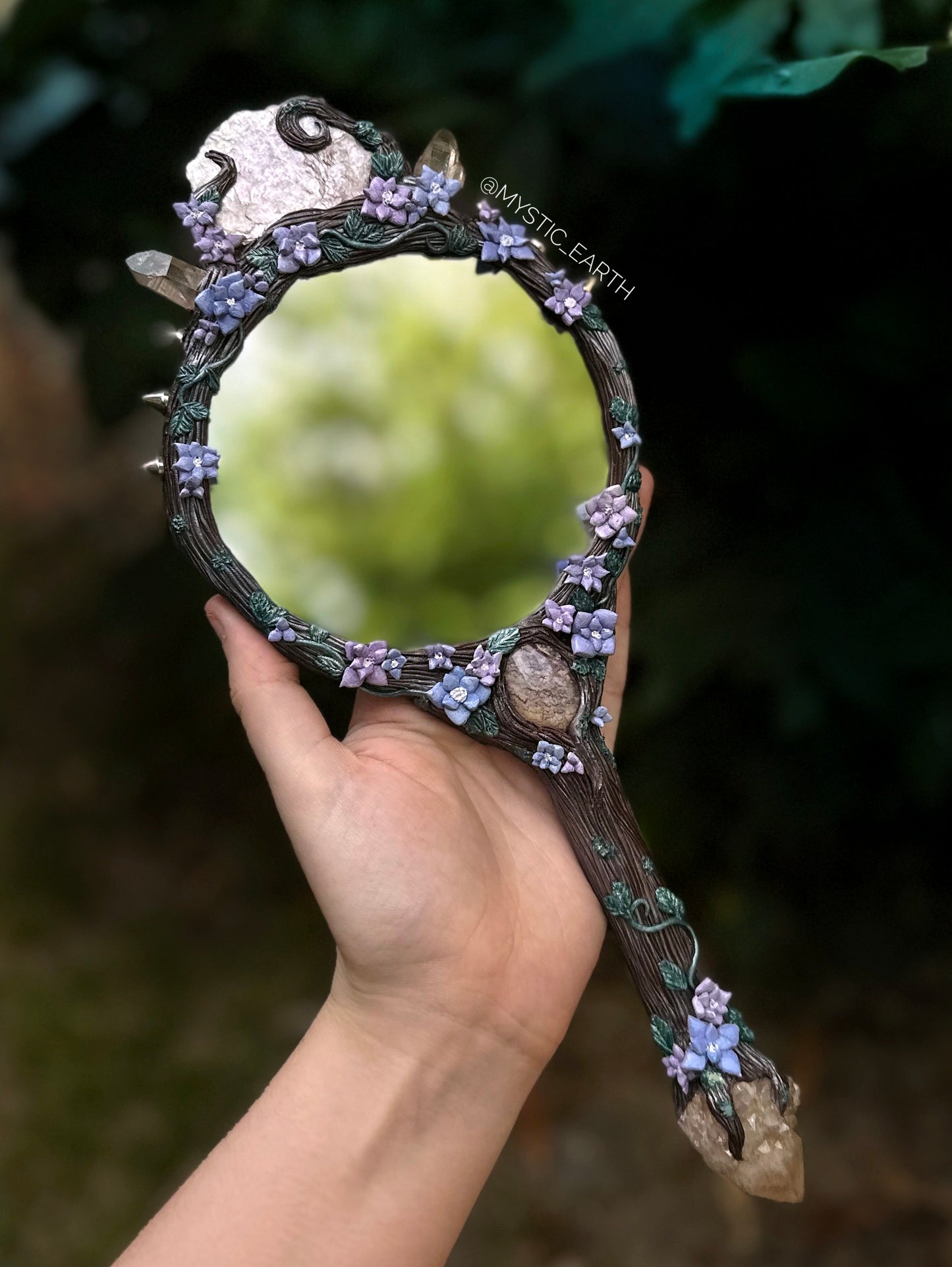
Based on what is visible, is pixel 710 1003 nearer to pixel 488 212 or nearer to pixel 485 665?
pixel 485 665

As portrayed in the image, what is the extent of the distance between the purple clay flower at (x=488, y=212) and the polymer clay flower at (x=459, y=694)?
555mm

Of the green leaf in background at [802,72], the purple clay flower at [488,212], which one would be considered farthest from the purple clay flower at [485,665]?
the green leaf in background at [802,72]

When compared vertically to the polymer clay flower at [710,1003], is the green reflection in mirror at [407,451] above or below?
above

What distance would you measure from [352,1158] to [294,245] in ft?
3.49

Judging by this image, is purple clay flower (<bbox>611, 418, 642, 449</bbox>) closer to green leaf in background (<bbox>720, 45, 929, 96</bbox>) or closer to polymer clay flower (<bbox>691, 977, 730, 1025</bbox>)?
green leaf in background (<bbox>720, 45, 929, 96</bbox>)

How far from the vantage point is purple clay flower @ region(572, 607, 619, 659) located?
133cm

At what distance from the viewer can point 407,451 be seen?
4.42 feet

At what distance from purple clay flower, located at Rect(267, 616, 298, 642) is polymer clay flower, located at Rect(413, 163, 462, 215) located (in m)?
0.52

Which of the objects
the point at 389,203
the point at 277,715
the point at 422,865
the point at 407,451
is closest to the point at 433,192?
the point at 389,203

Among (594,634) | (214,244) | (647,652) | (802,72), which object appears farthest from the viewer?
(647,652)

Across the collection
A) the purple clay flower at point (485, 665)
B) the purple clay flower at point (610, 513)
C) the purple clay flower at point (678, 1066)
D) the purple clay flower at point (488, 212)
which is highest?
the purple clay flower at point (488, 212)

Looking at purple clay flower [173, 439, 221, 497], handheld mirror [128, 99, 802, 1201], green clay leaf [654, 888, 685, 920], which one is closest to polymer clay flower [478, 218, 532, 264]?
handheld mirror [128, 99, 802, 1201]

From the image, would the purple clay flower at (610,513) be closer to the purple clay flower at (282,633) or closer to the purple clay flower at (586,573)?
the purple clay flower at (586,573)

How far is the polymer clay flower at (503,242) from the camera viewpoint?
1.30 metres
